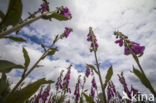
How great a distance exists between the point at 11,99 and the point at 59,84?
23.8 feet

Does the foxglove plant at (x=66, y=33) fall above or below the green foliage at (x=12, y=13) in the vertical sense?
above

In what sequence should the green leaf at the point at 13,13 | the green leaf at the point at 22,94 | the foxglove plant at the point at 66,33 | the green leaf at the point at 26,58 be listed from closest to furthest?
1. the green leaf at the point at 13,13
2. the green leaf at the point at 22,94
3. the green leaf at the point at 26,58
4. the foxglove plant at the point at 66,33

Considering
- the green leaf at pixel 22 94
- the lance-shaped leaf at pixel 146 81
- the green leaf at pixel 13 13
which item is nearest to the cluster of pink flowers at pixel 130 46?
the lance-shaped leaf at pixel 146 81

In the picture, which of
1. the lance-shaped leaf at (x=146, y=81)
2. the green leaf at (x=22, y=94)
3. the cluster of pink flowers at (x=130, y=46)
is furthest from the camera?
the cluster of pink flowers at (x=130, y=46)

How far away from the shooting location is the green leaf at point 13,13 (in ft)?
2.35

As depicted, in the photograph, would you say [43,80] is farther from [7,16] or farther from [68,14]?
[68,14]

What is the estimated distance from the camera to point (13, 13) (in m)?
0.74

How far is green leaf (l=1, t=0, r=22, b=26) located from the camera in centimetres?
72

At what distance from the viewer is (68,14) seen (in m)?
1.97

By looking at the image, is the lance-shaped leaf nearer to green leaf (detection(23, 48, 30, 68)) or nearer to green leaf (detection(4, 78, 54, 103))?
green leaf (detection(4, 78, 54, 103))

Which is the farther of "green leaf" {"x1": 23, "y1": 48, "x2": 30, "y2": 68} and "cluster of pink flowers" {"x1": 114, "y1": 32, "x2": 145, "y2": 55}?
"cluster of pink flowers" {"x1": 114, "y1": 32, "x2": 145, "y2": 55}

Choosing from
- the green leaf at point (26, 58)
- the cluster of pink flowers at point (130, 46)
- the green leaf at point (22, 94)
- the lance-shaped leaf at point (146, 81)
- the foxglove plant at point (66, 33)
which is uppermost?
the foxglove plant at point (66, 33)

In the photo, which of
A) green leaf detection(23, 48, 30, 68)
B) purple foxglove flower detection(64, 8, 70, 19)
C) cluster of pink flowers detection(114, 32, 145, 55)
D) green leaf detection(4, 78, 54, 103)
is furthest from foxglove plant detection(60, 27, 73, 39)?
green leaf detection(4, 78, 54, 103)

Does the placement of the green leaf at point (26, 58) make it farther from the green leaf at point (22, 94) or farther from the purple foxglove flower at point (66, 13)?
the purple foxglove flower at point (66, 13)
